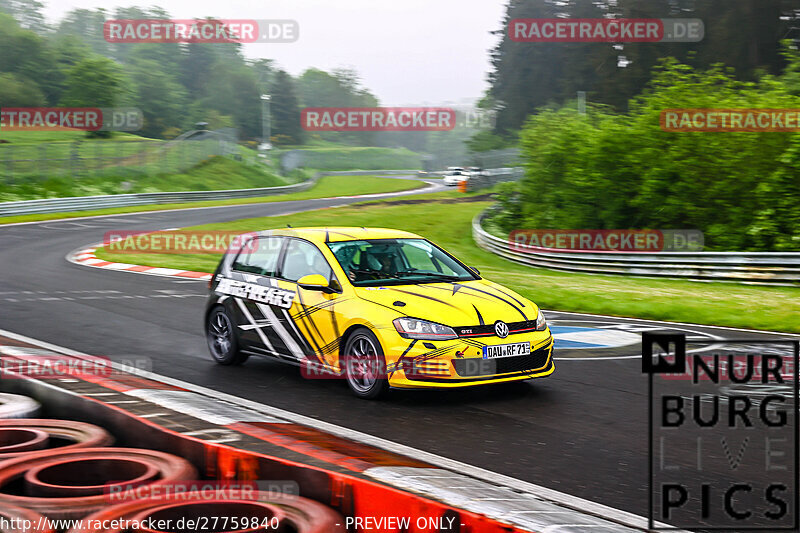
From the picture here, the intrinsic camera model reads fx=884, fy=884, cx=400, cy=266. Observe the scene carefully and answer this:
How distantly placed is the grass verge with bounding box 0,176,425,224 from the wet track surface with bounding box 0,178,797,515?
26540mm

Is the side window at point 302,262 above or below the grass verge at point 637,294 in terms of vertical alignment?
above

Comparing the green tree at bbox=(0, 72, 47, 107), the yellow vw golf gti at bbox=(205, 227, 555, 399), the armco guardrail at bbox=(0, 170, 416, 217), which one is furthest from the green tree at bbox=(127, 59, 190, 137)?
the yellow vw golf gti at bbox=(205, 227, 555, 399)

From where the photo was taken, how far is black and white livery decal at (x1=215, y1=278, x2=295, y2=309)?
8.92 meters

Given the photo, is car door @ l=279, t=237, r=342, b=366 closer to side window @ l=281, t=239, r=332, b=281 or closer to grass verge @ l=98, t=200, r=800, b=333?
side window @ l=281, t=239, r=332, b=281

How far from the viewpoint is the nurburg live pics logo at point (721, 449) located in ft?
15.9

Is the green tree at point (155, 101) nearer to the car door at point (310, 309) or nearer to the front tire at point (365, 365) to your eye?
the car door at point (310, 309)

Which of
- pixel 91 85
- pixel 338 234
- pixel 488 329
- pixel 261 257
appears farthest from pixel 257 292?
pixel 91 85

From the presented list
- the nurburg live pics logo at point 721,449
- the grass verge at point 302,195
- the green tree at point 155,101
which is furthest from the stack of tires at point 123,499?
the green tree at point 155,101

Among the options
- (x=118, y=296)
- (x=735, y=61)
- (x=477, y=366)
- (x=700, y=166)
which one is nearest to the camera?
(x=477, y=366)

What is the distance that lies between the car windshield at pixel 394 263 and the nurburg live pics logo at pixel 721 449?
243 cm

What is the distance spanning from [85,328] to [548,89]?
267 feet

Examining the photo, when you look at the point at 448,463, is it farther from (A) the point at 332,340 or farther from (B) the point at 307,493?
(A) the point at 332,340

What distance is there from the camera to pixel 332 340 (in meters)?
8.39

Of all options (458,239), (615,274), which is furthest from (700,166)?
(458,239)
